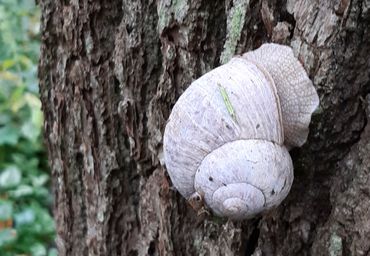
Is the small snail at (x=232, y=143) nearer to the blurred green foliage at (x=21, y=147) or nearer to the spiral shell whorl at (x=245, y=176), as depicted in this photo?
the spiral shell whorl at (x=245, y=176)

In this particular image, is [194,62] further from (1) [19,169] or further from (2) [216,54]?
(1) [19,169]

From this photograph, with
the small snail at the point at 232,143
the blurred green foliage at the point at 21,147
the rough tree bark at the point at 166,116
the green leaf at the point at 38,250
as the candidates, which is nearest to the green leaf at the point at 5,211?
the blurred green foliage at the point at 21,147

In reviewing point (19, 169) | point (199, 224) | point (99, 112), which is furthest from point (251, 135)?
point (19, 169)

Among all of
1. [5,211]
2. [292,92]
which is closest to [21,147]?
[5,211]

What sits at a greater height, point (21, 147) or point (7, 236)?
point (21, 147)

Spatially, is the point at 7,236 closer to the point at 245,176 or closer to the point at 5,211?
the point at 5,211

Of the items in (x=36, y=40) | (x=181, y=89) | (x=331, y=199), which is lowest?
(x=36, y=40)

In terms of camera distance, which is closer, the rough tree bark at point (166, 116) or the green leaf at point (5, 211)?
the rough tree bark at point (166, 116)
